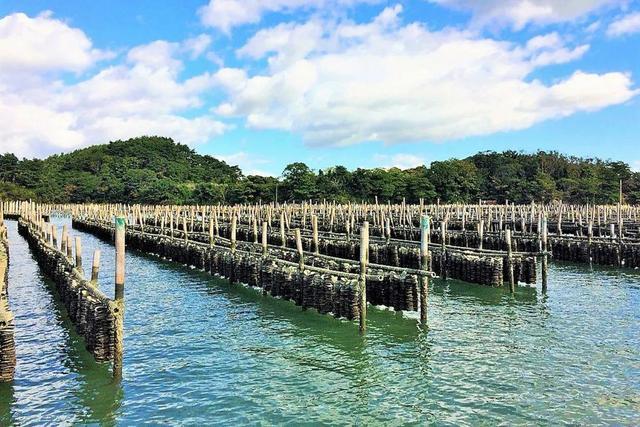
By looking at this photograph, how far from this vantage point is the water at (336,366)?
37.3 ft

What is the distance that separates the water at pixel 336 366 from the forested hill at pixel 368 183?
243ft

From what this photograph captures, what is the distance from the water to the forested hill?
7392 centimetres

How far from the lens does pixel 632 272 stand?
2975 cm

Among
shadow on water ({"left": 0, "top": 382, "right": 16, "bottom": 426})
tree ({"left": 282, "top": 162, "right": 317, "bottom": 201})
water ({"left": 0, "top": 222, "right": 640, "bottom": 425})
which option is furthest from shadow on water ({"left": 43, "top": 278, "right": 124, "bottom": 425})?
tree ({"left": 282, "top": 162, "right": 317, "bottom": 201})

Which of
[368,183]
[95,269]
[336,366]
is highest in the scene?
[368,183]

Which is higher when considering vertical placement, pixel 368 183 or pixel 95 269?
pixel 368 183

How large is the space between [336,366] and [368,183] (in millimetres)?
84225

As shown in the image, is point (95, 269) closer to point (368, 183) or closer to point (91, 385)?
point (91, 385)

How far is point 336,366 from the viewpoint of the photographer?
1420cm

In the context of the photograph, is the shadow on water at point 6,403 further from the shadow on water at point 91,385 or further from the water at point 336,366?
the shadow on water at point 91,385

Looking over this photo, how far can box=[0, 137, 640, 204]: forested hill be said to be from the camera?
95.6m

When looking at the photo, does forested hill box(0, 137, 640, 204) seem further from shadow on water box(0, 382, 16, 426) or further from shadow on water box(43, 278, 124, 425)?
shadow on water box(0, 382, 16, 426)

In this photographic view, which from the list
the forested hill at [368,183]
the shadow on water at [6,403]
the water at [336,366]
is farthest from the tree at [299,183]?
the shadow on water at [6,403]

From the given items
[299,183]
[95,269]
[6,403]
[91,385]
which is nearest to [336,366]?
[91,385]
